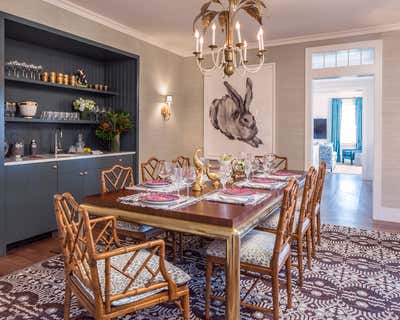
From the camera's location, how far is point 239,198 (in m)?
2.20

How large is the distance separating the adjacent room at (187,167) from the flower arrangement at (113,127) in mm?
21

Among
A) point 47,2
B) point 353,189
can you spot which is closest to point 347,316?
point 47,2

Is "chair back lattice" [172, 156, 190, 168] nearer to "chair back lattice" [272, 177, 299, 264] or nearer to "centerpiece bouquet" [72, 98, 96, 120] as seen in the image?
"centerpiece bouquet" [72, 98, 96, 120]

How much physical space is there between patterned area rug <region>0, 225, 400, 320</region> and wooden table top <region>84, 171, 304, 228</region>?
728 millimetres

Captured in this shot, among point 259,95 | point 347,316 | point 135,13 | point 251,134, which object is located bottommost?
point 347,316

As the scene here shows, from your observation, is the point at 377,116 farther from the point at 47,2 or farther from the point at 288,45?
the point at 47,2

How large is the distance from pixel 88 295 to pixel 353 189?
6694 mm

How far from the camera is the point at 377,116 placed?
463 cm

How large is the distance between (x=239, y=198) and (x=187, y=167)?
895 millimetres

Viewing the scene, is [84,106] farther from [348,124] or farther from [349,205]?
[348,124]

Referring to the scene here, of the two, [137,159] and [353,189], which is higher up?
[137,159]

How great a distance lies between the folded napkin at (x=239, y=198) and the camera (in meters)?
2.11

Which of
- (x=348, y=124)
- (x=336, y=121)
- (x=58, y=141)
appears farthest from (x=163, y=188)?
(x=348, y=124)

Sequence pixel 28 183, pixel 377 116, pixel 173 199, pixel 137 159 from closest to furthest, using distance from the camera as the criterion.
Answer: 1. pixel 173 199
2. pixel 28 183
3. pixel 377 116
4. pixel 137 159
